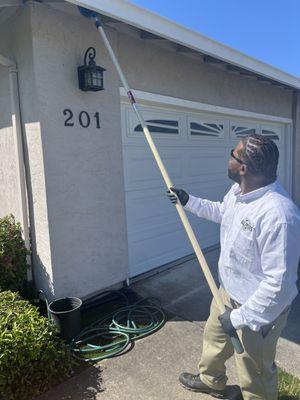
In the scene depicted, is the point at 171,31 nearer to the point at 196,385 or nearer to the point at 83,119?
the point at 83,119

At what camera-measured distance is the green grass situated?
94.6 inches

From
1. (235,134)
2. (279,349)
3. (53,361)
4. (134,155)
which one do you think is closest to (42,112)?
(134,155)

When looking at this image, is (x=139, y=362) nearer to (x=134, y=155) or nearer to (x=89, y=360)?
(x=89, y=360)

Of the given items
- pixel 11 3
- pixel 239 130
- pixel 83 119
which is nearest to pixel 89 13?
pixel 11 3

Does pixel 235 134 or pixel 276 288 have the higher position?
pixel 235 134

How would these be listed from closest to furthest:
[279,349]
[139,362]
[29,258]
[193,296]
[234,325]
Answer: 1. [234,325]
2. [139,362]
3. [279,349]
4. [29,258]
5. [193,296]

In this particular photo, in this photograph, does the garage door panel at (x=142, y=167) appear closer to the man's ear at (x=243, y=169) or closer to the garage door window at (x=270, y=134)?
the man's ear at (x=243, y=169)

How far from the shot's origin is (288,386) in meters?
2.50

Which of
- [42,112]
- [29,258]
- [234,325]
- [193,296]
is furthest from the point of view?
[193,296]

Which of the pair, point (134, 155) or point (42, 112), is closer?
point (42, 112)

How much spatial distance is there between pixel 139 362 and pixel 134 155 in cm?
258

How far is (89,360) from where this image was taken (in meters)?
2.86

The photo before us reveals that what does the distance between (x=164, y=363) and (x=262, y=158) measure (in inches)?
76.1

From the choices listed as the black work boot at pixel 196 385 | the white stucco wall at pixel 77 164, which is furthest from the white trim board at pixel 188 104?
the black work boot at pixel 196 385
